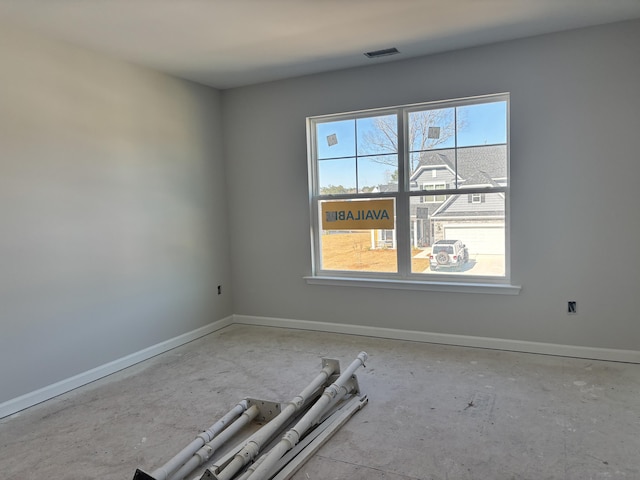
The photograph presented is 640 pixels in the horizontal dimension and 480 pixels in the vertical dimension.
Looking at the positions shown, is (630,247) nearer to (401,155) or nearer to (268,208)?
(401,155)

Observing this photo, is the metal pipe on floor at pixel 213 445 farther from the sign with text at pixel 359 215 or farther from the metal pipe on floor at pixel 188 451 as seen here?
the sign with text at pixel 359 215

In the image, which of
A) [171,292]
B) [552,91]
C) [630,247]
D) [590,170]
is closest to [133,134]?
[171,292]

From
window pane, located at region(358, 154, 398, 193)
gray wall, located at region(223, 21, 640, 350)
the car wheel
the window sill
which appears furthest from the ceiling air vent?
the window sill

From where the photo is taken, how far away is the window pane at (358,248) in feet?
14.0

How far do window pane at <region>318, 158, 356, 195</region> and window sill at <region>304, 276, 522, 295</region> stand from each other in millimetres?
915

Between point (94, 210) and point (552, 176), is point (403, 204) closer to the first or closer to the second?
point (552, 176)

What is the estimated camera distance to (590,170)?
343 centimetres

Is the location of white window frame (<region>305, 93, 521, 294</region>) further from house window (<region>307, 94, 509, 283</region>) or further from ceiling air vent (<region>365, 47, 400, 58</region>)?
ceiling air vent (<region>365, 47, 400, 58</region>)

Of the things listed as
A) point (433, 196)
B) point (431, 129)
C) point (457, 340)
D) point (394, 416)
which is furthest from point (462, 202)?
point (394, 416)

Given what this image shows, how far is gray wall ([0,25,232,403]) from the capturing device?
9.86ft

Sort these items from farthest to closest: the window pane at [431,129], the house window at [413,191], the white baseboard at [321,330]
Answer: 1. the window pane at [431,129]
2. the house window at [413,191]
3. the white baseboard at [321,330]

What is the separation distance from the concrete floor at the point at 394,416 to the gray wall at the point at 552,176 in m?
0.32

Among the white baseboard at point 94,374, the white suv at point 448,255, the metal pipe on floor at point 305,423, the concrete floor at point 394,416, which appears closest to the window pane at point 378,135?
the white suv at point 448,255

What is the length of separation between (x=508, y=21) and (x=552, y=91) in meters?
→ 0.72
